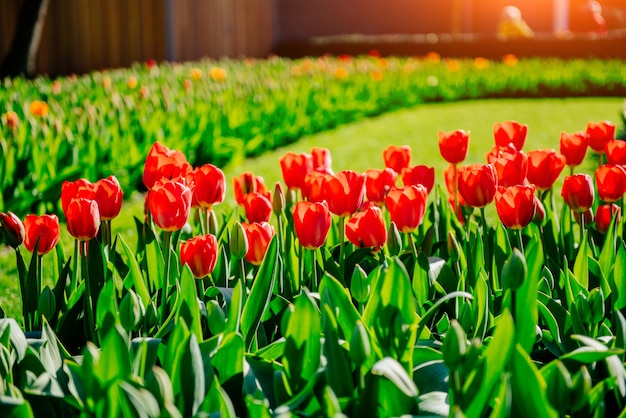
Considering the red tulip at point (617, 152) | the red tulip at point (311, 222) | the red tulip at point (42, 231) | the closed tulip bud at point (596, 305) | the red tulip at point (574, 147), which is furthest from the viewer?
the red tulip at point (574, 147)

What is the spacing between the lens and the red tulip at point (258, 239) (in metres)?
2.07

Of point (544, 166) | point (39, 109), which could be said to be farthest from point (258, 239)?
point (39, 109)

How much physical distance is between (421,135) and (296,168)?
6.94 m

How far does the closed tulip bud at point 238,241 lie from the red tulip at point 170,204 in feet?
0.41

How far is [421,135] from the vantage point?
9352 millimetres

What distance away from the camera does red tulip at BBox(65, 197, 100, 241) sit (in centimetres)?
194

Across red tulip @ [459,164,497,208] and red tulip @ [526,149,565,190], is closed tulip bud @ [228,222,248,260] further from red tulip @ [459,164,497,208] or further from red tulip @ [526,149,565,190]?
red tulip @ [526,149,565,190]

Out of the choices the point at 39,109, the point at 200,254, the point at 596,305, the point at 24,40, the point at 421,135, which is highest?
the point at 24,40

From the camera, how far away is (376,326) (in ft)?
5.44

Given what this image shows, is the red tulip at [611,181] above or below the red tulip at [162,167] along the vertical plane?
below

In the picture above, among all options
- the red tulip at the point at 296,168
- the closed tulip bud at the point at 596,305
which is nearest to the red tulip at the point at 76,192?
the red tulip at the point at 296,168

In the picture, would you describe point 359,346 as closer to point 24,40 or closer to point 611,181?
point 611,181

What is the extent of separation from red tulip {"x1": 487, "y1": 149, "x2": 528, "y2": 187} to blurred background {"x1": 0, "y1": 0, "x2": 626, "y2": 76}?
32.4 ft

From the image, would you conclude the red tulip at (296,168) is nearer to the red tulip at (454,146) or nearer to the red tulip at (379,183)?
the red tulip at (379,183)
